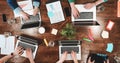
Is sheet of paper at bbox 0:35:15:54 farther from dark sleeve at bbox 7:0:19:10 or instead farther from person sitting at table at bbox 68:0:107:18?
person sitting at table at bbox 68:0:107:18

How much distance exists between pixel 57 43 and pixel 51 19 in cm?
31

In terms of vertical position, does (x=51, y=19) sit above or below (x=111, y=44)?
above

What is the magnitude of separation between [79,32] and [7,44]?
93 cm

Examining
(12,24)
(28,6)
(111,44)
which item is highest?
(28,6)

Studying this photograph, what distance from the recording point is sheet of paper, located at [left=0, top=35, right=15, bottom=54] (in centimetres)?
316

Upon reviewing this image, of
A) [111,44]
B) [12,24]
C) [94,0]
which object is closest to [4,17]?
[12,24]

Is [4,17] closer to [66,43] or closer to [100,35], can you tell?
[66,43]

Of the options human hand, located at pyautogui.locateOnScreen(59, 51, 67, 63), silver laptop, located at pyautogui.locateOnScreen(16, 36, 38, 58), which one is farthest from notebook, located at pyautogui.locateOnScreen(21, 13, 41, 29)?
human hand, located at pyautogui.locateOnScreen(59, 51, 67, 63)

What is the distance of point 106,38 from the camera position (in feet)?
10.1

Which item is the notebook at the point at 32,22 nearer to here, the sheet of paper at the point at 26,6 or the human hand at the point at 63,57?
the sheet of paper at the point at 26,6

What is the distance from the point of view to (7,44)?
3.17 metres

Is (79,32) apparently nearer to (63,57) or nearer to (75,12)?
(75,12)

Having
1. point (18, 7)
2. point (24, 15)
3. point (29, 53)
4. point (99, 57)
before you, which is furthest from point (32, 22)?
point (99, 57)

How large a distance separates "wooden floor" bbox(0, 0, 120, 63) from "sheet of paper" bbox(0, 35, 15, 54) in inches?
3.0
